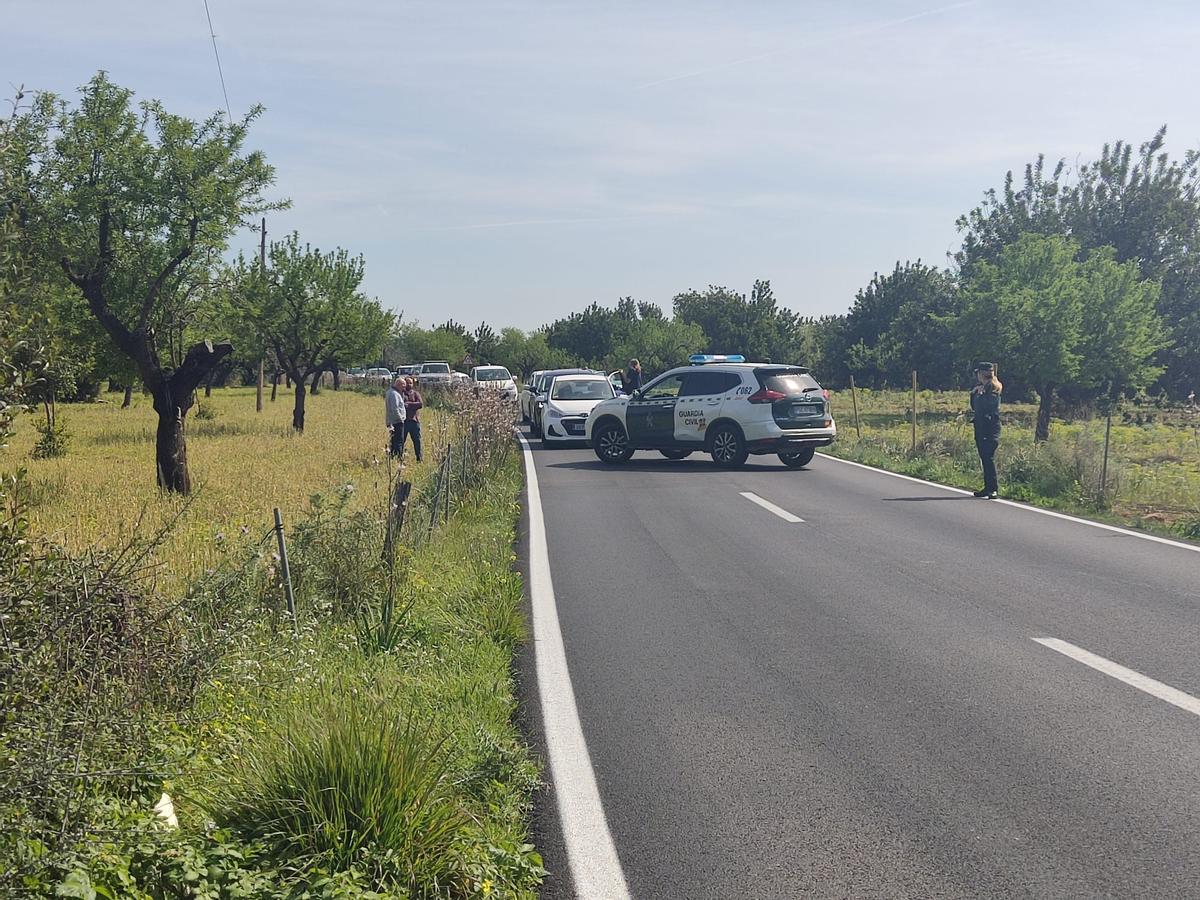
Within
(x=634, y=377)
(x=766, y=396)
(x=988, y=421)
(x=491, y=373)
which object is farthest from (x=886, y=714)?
(x=491, y=373)

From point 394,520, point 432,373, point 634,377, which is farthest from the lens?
point 432,373

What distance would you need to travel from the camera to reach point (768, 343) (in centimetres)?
8031

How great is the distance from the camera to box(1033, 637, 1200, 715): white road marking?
5969mm

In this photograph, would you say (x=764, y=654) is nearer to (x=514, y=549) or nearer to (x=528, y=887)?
(x=528, y=887)

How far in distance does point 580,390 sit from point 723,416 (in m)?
7.67

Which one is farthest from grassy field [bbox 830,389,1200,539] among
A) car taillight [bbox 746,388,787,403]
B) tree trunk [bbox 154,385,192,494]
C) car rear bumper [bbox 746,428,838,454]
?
tree trunk [bbox 154,385,192,494]

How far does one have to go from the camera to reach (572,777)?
5098 mm

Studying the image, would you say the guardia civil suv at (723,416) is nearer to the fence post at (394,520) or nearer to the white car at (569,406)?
the white car at (569,406)

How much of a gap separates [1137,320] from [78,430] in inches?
1396

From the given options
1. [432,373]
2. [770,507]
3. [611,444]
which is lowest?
[770,507]

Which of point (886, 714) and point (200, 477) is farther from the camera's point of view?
point (200, 477)

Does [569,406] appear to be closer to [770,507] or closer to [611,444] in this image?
[611,444]

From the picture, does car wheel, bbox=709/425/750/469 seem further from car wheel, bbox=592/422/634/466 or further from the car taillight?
car wheel, bbox=592/422/634/466

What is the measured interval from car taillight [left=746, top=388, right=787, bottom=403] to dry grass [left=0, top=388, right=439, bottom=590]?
5.77 meters
